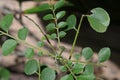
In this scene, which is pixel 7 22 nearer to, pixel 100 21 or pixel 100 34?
pixel 100 21

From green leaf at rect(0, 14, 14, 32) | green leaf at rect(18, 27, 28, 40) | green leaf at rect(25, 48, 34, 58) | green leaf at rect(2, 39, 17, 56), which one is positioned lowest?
green leaf at rect(25, 48, 34, 58)

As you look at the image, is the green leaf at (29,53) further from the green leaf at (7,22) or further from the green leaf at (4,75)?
the green leaf at (4,75)

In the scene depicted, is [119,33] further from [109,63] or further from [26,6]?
[26,6]

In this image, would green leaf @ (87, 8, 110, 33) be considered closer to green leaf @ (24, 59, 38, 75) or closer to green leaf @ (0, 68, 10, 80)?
green leaf @ (24, 59, 38, 75)

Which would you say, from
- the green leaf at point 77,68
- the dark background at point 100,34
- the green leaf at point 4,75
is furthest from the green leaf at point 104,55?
the dark background at point 100,34

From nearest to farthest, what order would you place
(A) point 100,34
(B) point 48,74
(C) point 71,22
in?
(B) point 48,74 → (C) point 71,22 → (A) point 100,34

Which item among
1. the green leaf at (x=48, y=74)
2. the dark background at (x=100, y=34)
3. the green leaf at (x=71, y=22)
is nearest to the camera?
the green leaf at (x=48, y=74)

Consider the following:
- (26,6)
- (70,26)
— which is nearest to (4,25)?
(70,26)

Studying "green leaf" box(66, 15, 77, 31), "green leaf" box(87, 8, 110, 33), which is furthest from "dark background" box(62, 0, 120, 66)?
"green leaf" box(87, 8, 110, 33)

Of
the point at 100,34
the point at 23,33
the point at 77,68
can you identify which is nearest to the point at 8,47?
the point at 23,33
